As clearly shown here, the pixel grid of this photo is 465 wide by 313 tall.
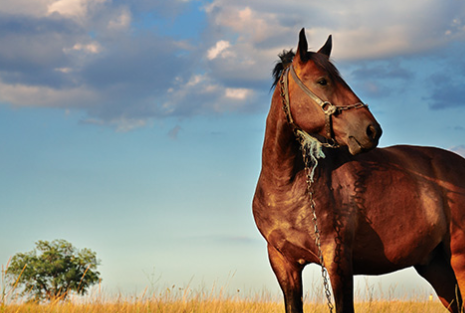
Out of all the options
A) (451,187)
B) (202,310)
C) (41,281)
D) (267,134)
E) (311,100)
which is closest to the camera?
(311,100)

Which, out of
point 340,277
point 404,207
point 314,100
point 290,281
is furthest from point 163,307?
point 314,100

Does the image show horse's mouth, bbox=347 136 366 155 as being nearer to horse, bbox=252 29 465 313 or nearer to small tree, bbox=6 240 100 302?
horse, bbox=252 29 465 313

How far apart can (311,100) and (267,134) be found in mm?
845

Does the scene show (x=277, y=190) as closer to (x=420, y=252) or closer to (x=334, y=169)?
(x=334, y=169)

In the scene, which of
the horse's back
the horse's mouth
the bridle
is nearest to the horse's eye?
the bridle

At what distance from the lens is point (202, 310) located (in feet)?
28.1

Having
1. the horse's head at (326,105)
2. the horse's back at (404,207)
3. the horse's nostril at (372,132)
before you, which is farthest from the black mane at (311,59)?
the horse's back at (404,207)

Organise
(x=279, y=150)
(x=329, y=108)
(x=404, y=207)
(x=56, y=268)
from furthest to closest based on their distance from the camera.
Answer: (x=56, y=268), (x=404, y=207), (x=279, y=150), (x=329, y=108)

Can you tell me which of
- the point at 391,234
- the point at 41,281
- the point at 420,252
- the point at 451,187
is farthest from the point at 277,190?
the point at 41,281

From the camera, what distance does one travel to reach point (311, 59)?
584 centimetres

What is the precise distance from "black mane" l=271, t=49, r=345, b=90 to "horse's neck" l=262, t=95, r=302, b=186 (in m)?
0.50

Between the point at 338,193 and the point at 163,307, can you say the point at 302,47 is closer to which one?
the point at 338,193

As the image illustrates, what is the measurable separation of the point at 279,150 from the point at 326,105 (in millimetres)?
877

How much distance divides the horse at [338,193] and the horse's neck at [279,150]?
0.04 feet
